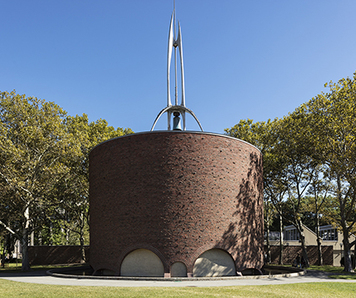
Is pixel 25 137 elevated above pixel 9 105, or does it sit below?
below

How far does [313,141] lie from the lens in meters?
28.4

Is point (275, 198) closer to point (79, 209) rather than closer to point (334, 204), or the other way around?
point (334, 204)

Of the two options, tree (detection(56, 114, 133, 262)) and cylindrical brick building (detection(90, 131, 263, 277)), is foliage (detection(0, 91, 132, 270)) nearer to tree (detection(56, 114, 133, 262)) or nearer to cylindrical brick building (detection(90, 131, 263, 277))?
tree (detection(56, 114, 133, 262))

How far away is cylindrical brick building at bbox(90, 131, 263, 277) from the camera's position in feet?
70.0

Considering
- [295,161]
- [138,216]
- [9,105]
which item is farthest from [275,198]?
[9,105]

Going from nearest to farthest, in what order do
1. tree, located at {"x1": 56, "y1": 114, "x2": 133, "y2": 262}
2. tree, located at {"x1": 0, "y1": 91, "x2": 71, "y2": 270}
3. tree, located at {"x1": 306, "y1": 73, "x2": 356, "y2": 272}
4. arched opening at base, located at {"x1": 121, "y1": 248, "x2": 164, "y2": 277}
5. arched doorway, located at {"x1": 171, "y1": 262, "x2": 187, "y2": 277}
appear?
arched doorway, located at {"x1": 171, "y1": 262, "x2": 187, "y2": 277} < arched opening at base, located at {"x1": 121, "y1": 248, "x2": 164, "y2": 277} < tree, located at {"x1": 306, "y1": 73, "x2": 356, "y2": 272} < tree, located at {"x1": 0, "y1": 91, "x2": 71, "y2": 270} < tree, located at {"x1": 56, "y1": 114, "x2": 133, "y2": 262}

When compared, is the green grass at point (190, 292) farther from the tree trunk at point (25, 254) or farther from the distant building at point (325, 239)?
the distant building at point (325, 239)

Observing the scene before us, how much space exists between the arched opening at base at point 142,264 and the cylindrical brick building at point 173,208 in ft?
0.19

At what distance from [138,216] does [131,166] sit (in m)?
3.23

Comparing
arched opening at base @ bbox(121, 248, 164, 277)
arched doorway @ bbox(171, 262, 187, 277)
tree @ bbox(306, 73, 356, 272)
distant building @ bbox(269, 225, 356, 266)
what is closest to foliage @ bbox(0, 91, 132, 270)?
arched opening at base @ bbox(121, 248, 164, 277)

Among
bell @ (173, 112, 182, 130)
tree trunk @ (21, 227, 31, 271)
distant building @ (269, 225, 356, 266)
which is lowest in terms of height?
distant building @ (269, 225, 356, 266)

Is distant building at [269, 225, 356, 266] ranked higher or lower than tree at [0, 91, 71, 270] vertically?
lower

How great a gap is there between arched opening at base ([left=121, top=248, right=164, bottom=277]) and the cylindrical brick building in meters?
0.06

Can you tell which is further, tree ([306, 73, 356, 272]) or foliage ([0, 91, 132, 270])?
foliage ([0, 91, 132, 270])
